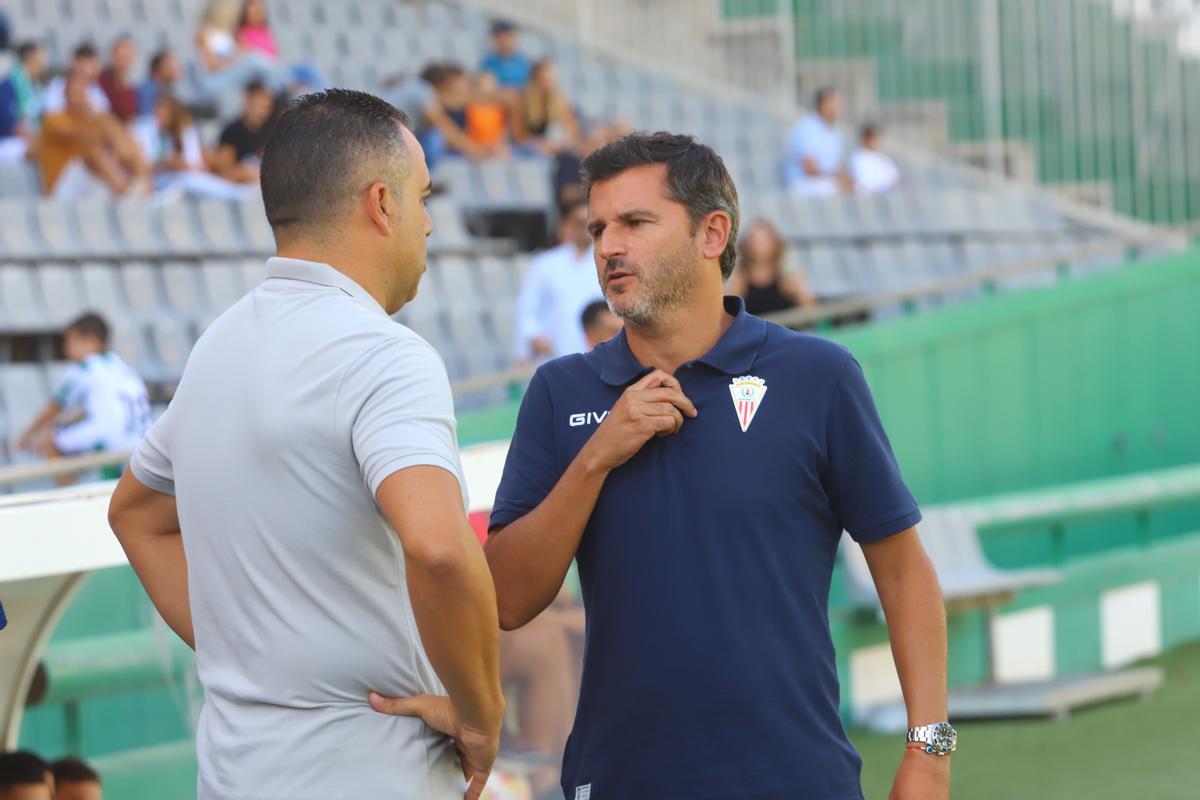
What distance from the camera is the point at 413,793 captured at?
2.07m

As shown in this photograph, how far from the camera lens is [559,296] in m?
7.60

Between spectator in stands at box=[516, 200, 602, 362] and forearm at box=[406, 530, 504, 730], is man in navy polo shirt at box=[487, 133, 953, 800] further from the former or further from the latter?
spectator in stands at box=[516, 200, 602, 362]

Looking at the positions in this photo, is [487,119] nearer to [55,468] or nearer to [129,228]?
[129,228]

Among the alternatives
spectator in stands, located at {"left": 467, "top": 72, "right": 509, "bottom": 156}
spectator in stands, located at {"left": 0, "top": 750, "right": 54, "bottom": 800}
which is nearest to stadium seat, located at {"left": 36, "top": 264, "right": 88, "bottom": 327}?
spectator in stands, located at {"left": 467, "top": 72, "right": 509, "bottom": 156}

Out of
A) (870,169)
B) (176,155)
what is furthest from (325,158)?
(870,169)

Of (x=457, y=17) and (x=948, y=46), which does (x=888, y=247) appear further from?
(x=457, y=17)

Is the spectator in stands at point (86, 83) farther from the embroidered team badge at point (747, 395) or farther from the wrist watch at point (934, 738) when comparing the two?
the wrist watch at point (934, 738)

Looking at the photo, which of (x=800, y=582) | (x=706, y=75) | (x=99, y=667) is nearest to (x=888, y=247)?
(x=706, y=75)

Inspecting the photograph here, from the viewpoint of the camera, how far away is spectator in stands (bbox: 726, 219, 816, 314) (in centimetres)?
791

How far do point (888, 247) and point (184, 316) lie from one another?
197 inches

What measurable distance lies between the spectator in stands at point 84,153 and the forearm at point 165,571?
7.38 m

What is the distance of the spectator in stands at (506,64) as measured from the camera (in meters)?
12.2

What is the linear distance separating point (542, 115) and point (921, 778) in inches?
380

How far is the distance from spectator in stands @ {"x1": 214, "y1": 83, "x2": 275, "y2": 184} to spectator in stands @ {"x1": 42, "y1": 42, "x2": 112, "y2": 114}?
2.32 ft
